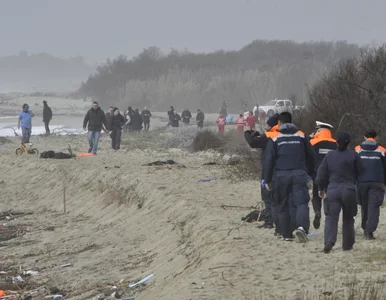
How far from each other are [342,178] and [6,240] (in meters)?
7.74

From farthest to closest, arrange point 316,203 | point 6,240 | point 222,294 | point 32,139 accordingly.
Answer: point 32,139
point 6,240
point 316,203
point 222,294

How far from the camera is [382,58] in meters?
20.7

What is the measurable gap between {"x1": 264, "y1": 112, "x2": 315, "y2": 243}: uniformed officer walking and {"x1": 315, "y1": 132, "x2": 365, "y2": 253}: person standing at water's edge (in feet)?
1.47

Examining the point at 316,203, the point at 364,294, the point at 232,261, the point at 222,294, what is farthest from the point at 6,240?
the point at 364,294

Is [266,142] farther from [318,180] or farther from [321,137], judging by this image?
[318,180]

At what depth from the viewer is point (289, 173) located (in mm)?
11070

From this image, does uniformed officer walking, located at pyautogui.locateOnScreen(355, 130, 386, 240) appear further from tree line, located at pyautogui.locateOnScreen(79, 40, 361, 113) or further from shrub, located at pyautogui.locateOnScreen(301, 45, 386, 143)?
tree line, located at pyautogui.locateOnScreen(79, 40, 361, 113)

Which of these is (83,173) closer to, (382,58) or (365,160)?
(382,58)

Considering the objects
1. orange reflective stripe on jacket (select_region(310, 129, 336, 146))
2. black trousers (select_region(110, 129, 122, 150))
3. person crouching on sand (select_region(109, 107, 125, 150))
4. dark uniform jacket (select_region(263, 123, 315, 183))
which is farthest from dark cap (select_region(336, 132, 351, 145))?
black trousers (select_region(110, 129, 122, 150))

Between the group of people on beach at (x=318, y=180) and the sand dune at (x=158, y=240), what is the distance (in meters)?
0.26

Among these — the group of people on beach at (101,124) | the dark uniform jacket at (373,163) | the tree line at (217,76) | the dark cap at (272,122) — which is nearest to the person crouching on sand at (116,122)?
the group of people on beach at (101,124)

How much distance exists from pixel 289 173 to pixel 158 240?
3722mm

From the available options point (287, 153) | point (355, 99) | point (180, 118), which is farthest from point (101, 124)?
point (180, 118)

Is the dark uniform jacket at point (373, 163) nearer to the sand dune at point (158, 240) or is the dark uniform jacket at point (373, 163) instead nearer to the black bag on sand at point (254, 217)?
the sand dune at point (158, 240)
